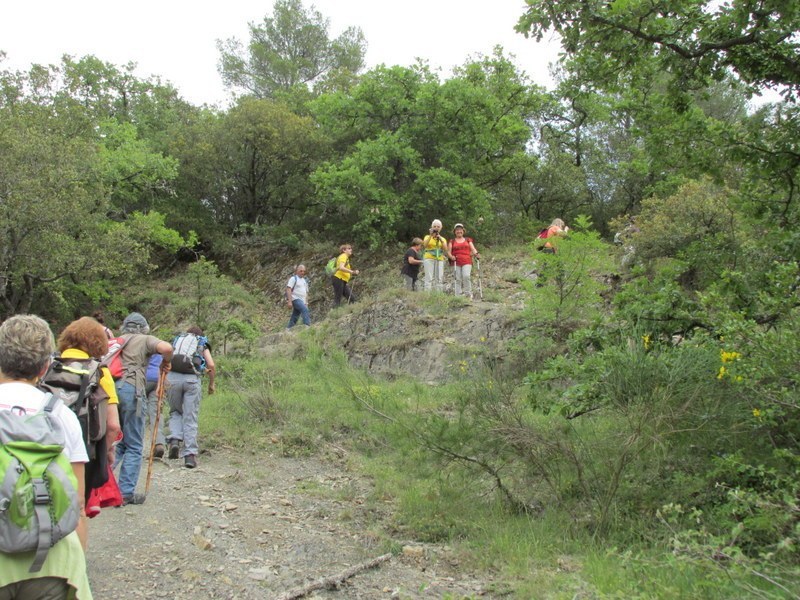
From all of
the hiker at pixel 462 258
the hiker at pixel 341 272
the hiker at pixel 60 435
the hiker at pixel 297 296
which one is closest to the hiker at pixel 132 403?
the hiker at pixel 60 435

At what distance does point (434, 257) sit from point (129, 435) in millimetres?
9803

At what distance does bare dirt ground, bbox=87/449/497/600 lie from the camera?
4.74m

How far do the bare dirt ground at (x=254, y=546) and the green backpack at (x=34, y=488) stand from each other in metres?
2.37

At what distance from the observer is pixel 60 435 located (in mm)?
2678

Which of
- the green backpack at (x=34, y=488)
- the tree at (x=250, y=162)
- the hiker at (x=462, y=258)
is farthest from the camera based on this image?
the tree at (x=250, y=162)

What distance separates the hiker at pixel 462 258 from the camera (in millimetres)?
14477

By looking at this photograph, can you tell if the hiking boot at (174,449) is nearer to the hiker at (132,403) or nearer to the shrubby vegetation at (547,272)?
the shrubby vegetation at (547,272)

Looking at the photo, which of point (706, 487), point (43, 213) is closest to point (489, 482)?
point (706, 487)

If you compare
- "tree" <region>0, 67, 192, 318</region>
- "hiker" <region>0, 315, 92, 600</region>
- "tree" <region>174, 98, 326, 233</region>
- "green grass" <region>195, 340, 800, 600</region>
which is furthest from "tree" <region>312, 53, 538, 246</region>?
"hiker" <region>0, 315, 92, 600</region>

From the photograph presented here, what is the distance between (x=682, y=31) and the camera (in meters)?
6.00

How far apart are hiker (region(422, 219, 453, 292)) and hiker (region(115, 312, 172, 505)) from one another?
902cm

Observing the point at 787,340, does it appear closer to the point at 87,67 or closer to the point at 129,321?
the point at 129,321

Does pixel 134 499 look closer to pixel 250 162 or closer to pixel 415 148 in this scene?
pixel 415 148

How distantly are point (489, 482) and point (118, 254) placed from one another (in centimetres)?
1658
